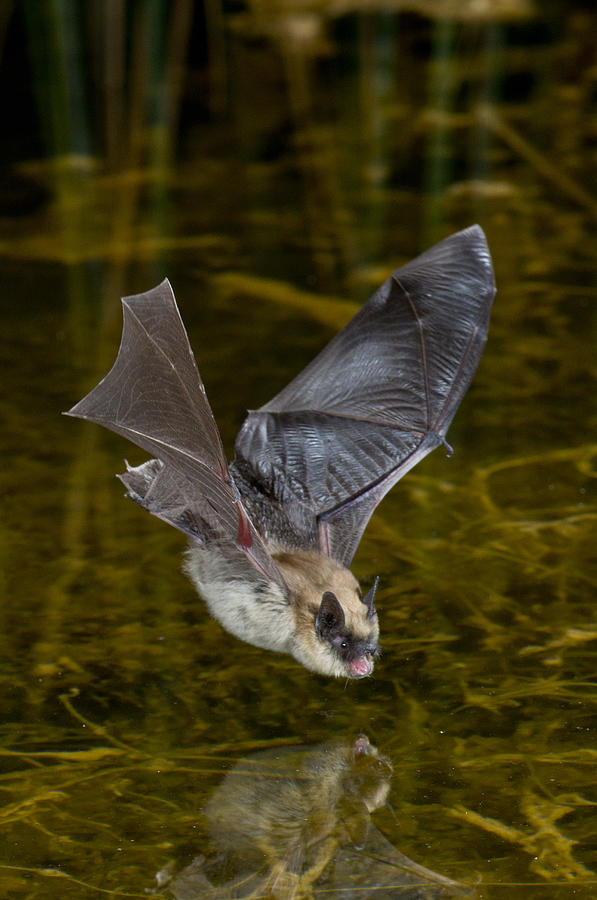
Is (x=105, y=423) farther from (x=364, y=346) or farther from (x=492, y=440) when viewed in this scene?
(x=492, y=440)

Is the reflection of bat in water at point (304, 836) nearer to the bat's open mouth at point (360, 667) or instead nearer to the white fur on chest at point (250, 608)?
the bat's open mouth at point (360, 667)

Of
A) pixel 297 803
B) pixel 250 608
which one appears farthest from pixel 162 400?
pixel 297 803

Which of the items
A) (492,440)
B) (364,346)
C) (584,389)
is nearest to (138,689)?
(364,346)

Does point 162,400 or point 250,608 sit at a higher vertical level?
point 162,400

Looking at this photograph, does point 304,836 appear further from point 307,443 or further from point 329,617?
point 307,443

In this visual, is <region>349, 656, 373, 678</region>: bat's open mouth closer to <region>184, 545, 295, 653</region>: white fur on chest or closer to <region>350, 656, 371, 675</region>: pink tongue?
<region>350, 656, 371, 675</region>: pink tongue

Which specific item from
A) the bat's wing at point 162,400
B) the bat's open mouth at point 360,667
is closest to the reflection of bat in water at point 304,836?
the bat's open mouth at point 360,667
